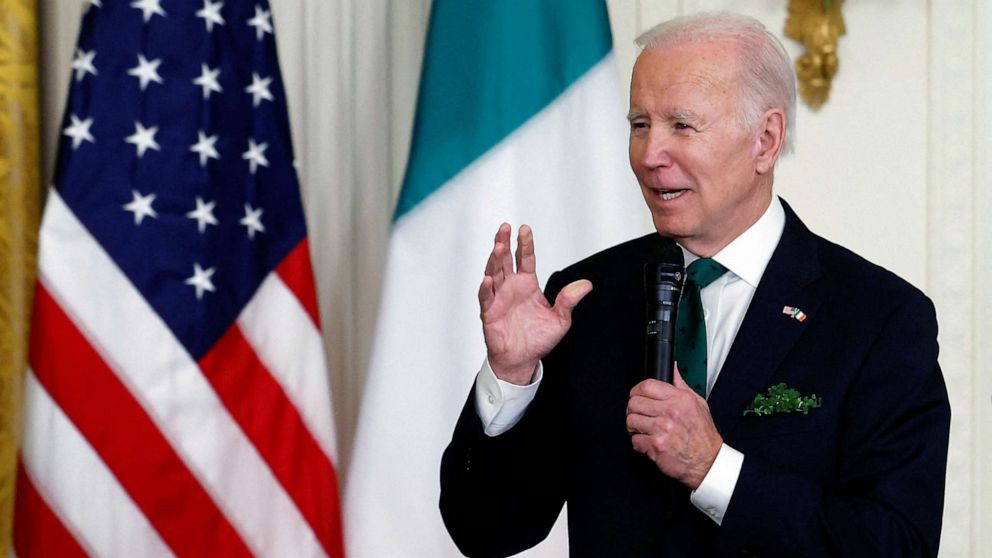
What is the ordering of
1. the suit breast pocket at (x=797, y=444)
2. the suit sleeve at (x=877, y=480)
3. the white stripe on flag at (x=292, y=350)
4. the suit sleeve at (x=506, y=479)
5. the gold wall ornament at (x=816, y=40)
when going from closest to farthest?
the suit sleeve at (x=877, y=480)
the suit breast pocket at (x=797, y=444)
the suit sleeve at (x=506, y=479)
the white stripe on flag at (x=292, y=350)
the gold wall ornament at (x=816, y=40)

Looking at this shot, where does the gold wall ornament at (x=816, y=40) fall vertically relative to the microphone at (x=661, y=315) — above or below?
above

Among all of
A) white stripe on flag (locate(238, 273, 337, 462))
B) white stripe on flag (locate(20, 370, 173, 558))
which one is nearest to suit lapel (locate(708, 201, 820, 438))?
white stripe on flag (locate(238, 273, 337, 462))

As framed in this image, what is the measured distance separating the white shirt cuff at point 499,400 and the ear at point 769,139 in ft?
1.63

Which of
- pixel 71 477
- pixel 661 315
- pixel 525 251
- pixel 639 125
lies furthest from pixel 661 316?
pixel 71 477

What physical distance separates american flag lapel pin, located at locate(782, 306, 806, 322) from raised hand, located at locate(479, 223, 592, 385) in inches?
12.7

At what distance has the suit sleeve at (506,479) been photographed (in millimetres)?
1975

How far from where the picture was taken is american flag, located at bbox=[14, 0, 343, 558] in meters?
2.82

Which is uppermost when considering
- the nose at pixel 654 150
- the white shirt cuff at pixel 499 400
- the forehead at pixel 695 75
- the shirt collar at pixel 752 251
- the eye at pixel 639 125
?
the forehead at pixel 695 75

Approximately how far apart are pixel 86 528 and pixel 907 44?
2692 millimetres

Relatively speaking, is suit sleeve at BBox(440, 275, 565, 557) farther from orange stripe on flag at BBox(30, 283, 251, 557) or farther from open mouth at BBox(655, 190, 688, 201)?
orange stripe on flag at BBox(30, 283, 251, 557)

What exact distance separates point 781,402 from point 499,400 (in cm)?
44

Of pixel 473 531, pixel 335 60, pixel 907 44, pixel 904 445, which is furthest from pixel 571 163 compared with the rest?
pixel 904 445

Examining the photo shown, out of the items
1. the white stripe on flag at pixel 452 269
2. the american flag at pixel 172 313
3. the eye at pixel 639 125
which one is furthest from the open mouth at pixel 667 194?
the american flag at pixel 172 313

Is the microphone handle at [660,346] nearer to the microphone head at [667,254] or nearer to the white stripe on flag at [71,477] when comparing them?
the microphone head at [667,254]
